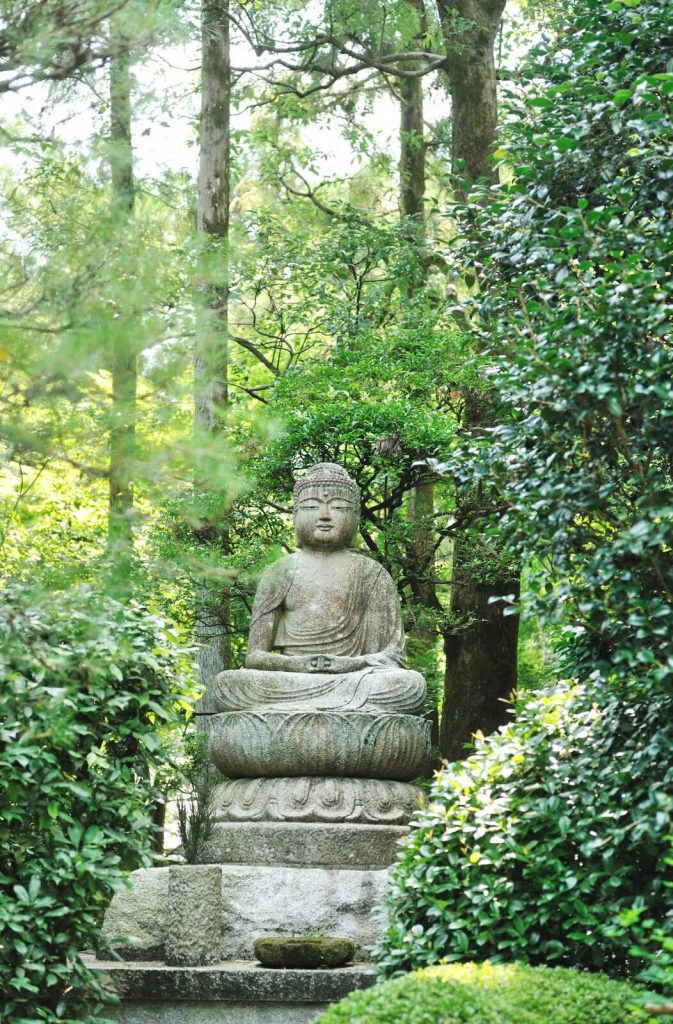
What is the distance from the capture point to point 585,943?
5188mm

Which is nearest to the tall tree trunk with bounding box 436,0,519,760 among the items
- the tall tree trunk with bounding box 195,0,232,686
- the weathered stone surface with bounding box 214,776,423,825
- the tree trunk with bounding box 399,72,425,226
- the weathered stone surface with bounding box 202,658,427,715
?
the tree trunk with bounding box 399,72,425,226

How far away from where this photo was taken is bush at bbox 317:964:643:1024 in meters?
4.30

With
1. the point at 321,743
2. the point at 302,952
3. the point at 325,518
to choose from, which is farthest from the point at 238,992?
the point at 325,518

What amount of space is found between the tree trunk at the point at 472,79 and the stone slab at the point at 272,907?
7815mm

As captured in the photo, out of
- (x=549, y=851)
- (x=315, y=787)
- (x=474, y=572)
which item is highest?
(x=474, y=572)

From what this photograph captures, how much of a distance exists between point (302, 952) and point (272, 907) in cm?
93

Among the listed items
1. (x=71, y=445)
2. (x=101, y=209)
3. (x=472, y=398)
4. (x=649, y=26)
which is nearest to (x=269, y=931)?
(x=71, y=445)

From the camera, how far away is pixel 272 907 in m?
6.84

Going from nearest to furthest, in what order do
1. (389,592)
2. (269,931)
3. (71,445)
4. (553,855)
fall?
(71,445) → (553,855) → (269,931) → (389,592)

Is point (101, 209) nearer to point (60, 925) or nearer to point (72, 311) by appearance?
point (72, 311)

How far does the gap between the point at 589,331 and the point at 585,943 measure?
7.63 ft

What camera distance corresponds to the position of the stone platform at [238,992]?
5789 millimetres

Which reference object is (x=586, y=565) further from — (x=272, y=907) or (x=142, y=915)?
(x=142, y=915)

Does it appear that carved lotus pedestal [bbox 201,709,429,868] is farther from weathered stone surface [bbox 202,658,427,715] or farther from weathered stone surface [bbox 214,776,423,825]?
weathered stone surface [bbox 202,658,427,715]
